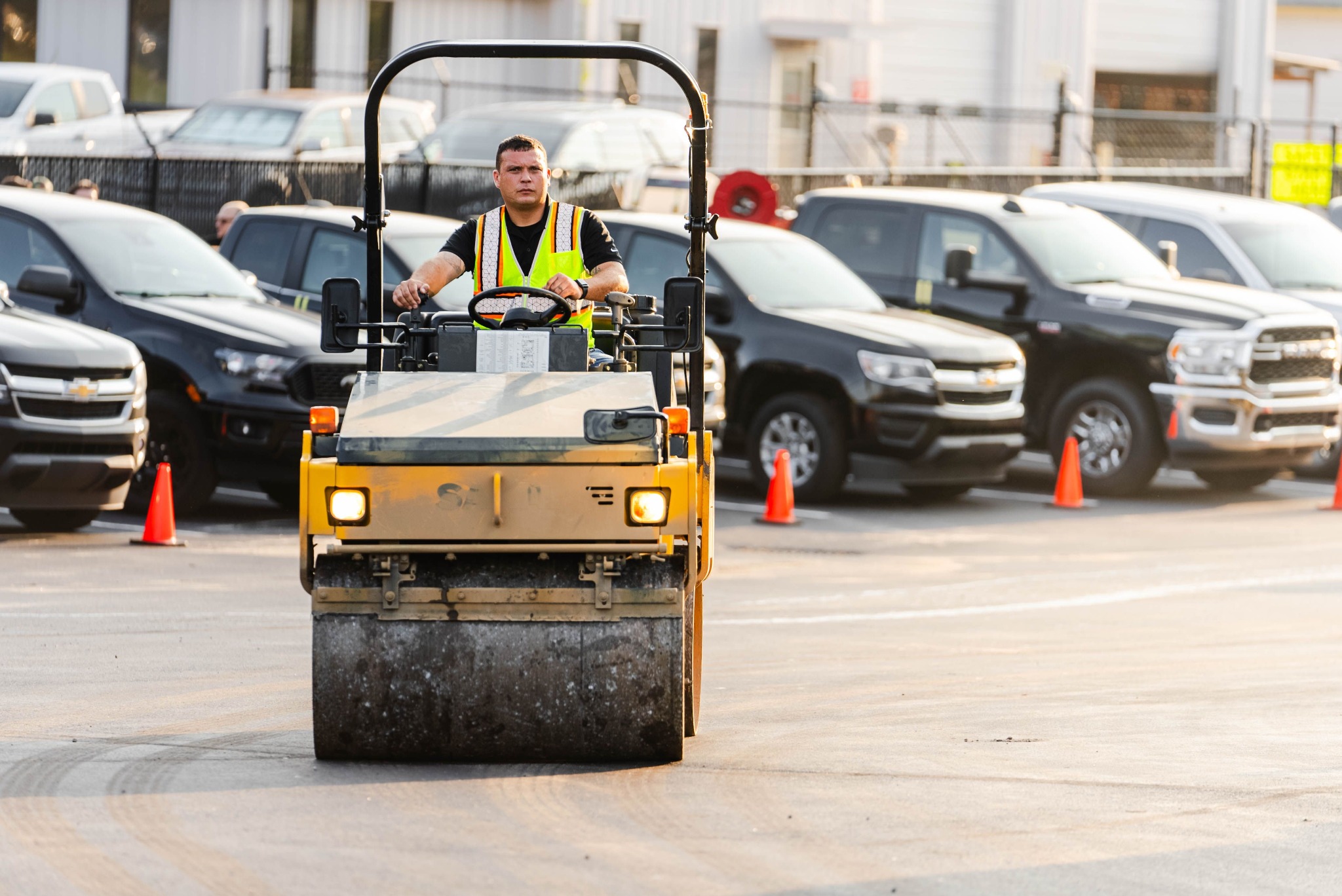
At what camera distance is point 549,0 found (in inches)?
1347

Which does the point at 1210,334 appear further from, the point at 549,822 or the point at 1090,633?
the point at 549,822

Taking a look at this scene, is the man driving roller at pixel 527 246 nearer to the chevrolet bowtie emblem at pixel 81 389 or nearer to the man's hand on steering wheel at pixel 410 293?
the man's hand on steering wheel at pixel 410 293

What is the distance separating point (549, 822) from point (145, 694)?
257 centimetres

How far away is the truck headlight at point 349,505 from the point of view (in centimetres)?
682

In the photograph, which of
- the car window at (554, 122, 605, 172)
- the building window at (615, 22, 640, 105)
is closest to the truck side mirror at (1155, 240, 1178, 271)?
the car window at (554, 122, 605, 172)

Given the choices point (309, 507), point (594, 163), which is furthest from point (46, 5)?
point (309, 507)

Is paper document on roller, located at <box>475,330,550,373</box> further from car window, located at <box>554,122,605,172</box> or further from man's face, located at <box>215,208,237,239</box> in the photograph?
car window, located at <box>554,122,605,172</box>

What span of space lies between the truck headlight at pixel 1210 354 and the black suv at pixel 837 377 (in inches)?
49.0

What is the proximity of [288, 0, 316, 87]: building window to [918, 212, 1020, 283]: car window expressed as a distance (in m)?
16.3

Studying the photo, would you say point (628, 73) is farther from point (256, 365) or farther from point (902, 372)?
point (256, 365)

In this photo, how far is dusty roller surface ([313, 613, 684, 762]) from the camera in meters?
6.91

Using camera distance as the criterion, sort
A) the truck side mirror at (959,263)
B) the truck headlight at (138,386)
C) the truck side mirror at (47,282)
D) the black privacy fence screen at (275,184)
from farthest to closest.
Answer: the black privacy fence screen at (275,184), the truck side mirror at (959,263), the truck side mirror at (47,282), the truck headlight at (138,386)

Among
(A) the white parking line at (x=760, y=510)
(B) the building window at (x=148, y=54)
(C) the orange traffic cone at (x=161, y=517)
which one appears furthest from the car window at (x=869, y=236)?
(B) the building window at (x=148, y=54)

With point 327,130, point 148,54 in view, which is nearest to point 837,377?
point 327,130
